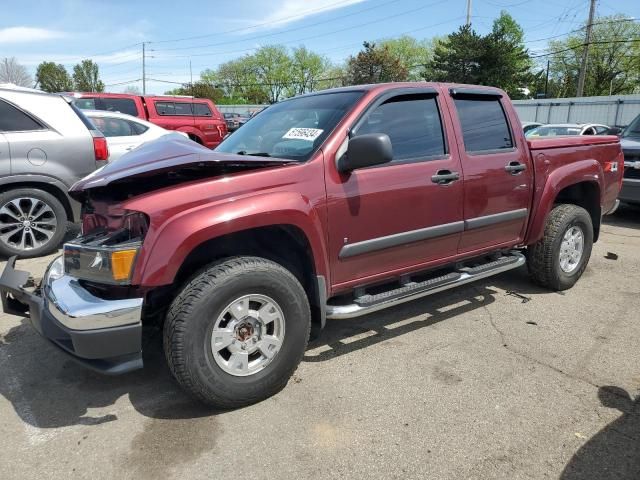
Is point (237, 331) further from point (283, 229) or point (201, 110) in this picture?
point (201, 110)

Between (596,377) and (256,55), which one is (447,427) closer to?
(596,377)

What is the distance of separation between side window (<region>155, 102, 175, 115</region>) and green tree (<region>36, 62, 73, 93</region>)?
5569cm

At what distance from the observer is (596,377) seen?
3.29 m

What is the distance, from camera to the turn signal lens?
8.48 feet

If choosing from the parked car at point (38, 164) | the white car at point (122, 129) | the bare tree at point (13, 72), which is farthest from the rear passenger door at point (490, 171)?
the bare tree at point (13, 72)

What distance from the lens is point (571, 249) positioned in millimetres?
4961

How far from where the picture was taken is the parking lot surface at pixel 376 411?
2.48 metres

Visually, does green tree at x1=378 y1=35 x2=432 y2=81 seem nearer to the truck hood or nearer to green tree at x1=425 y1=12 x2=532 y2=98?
green tree at x1=425 y1=12 x2=532 y2=98

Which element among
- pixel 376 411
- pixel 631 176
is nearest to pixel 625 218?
pixel 631 176

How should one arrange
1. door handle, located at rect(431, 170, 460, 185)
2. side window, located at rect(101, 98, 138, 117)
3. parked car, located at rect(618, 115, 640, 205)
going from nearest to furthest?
door handle, located at rect(431, 170, 460, 185) < parked car, located at rect(618, 115, 640, 205) < side window, located at rect(101, 98, 138, 117)

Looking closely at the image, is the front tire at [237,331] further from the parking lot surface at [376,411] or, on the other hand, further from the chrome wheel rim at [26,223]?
the chrome wheel rim at [26,223]

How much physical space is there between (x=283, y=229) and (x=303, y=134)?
75cm

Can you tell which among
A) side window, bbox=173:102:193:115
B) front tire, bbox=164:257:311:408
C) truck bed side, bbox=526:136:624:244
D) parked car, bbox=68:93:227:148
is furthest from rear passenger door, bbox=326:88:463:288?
side window, bbox=173:102:193:115

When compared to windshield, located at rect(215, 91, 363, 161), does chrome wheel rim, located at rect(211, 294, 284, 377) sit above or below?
below
